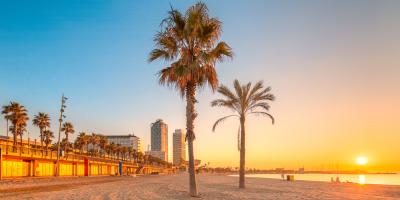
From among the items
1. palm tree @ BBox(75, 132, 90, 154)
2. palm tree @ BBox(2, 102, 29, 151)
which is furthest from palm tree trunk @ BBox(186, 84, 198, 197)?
palm tree @ BBox(75, 132, 90, 154)

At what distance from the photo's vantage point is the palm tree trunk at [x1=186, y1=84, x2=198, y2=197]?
22.4m

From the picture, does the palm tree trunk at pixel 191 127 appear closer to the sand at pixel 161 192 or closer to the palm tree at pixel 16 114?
the sand at pixel 161 192

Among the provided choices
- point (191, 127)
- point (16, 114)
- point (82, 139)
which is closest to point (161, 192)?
point (191, 127)

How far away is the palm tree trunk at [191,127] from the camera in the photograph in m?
22.4

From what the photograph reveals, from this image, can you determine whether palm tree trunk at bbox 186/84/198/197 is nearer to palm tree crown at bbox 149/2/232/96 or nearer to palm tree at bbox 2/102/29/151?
palm tree crown at bbox 149/2/232/96

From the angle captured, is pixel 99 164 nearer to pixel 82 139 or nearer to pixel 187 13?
pixel 82 139

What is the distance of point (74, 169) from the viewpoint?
7275 cm

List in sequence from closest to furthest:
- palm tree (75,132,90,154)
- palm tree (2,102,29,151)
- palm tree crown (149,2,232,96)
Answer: palm tree crown (149,2,232,96) → palm tree (2,102,29,151) → palm tree (75,132,90,154)

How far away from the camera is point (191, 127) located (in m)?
22.6

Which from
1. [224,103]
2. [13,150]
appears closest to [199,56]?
[224,103]

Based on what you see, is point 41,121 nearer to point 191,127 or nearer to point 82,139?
point 82,139

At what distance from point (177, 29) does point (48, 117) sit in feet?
233

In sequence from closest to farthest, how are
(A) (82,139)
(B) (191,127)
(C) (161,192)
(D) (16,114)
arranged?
(B) (191,127) → (C) (161,192) → (D) (16,114) → (A) (82,139)

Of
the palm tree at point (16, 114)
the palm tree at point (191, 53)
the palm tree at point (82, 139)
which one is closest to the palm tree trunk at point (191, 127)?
the palm tree at point (191, 53)
